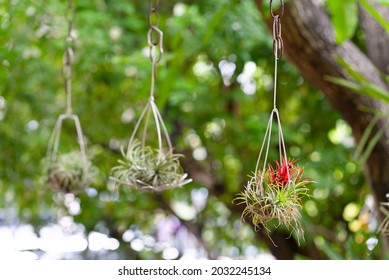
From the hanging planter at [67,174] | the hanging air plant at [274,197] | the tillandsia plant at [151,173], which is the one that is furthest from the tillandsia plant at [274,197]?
the hanging planter at [67,174]

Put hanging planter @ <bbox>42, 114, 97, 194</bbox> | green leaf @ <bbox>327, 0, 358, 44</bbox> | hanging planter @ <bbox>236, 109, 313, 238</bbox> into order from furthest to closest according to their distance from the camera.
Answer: hanging planter @ <bbox>42, 114, 97, 194</bbox> < green leaf @ <bbox>327, 0, 358, 44</bbox> < hanging planter @ <bbox>236, 109, 313, 238</bbox>

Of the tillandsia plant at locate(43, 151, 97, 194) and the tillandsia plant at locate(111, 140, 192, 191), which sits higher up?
the tillandsia plant at locate(111, 140, 192, 191)

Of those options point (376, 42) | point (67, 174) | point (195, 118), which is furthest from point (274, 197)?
point (195, 118)

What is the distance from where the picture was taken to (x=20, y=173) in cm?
242

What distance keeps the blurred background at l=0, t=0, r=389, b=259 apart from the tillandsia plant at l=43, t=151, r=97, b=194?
0.88 feet

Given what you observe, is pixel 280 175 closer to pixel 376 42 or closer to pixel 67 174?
pixel 67 174

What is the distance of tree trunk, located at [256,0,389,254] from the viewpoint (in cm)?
145

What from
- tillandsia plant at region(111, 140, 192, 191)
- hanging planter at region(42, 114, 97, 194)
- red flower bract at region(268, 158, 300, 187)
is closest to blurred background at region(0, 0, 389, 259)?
hanging planter at region(42, 114, 97, 194)

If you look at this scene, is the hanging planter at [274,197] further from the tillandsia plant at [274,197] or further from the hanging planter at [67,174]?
the hanging planter at [67,174]

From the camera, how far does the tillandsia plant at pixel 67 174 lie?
142cm

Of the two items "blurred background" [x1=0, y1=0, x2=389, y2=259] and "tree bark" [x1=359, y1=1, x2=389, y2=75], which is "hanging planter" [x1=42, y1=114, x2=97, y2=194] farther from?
"tree bark" [x1=359, y1=1, x2=389, y2=75]

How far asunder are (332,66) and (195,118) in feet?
2.53

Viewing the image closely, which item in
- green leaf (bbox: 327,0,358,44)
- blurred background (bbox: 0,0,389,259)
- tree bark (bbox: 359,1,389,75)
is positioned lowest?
blurred background (bbox: 0,0,389,259)

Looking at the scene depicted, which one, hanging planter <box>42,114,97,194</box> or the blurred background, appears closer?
hanging planter <box>42,114,97,194</box>
